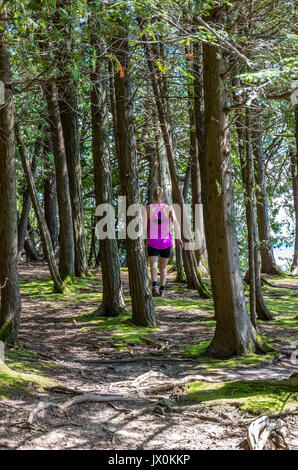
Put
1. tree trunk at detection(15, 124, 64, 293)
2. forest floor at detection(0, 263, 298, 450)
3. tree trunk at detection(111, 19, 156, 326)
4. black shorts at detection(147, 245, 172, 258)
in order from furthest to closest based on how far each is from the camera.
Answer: tree trunk at detection(15, 124, 64, 293)
black shorts at detection(147, 245, 172, 258)
tree trunk at detection(111, 19, 156, 326)
forest floor at detection(0, 263, 298, 450)

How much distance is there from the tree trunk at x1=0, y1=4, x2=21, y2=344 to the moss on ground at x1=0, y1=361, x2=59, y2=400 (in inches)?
75.0

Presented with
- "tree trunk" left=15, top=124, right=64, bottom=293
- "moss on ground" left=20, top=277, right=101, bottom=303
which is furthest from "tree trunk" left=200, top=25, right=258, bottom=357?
"tree trunk" left=15, top=124, right=64, bottom=293

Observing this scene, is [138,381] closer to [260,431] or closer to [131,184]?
[260,431]

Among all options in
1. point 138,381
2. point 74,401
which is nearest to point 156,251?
point 138,381

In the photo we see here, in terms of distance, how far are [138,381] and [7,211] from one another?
3025mm

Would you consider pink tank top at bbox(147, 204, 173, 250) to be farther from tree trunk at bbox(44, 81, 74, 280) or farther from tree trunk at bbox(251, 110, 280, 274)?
tree trunk at bbox(251, 110, 280, 274)

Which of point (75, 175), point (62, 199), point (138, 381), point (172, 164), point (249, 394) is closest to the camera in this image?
point (249, 394)

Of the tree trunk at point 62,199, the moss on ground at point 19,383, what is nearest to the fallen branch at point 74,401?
the moss on ground at point 19,383

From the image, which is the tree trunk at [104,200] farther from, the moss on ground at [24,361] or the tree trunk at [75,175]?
the tree trunk at [75,175]

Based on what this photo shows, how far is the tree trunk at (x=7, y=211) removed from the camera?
7.04m

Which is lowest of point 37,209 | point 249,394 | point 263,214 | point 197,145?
point 249,394

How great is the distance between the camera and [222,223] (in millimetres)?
6883

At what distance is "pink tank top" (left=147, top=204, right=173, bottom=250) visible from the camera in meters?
10.9
